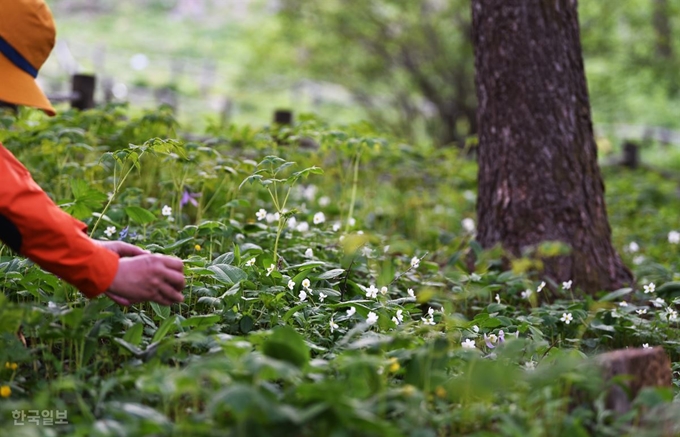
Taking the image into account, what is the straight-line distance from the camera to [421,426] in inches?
77.1

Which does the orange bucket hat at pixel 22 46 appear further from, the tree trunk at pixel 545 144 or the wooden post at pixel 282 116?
the wooden post at pixel 282 116

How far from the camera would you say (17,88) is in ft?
7.06

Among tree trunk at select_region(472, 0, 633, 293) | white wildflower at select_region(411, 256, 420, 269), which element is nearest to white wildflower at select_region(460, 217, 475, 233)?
tree trunk at select_region(472, 0, 633, 293)

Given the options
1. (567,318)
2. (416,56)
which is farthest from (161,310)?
(416,56)

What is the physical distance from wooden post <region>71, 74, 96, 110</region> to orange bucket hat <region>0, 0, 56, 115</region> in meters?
5.27

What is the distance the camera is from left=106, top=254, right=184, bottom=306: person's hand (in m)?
2.19

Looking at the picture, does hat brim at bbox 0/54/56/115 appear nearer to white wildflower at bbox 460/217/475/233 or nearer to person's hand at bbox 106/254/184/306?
person's hand at bbox 106/254/184/306

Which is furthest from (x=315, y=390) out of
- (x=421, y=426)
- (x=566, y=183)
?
(x=566, y=183)

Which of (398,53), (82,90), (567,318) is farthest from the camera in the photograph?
(398,53)

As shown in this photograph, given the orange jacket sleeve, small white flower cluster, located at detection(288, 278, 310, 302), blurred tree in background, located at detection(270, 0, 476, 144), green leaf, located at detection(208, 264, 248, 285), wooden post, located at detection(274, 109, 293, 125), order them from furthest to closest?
blurred tree in background, located at detection(270, 0, 476, 144) < wooden post, located at detection(274, 109, 293, 125) < small white flower cluster, located at detection(288, 278, 310, 302) < green leaf, located at detection(208, 264, 248, 285) < the orange jacket sleeve

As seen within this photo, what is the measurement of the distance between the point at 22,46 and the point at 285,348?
1076 millimetres

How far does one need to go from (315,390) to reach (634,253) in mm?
3772

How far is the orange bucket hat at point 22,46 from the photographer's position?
214cm

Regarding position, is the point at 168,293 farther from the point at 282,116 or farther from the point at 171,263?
the point at 282,116
